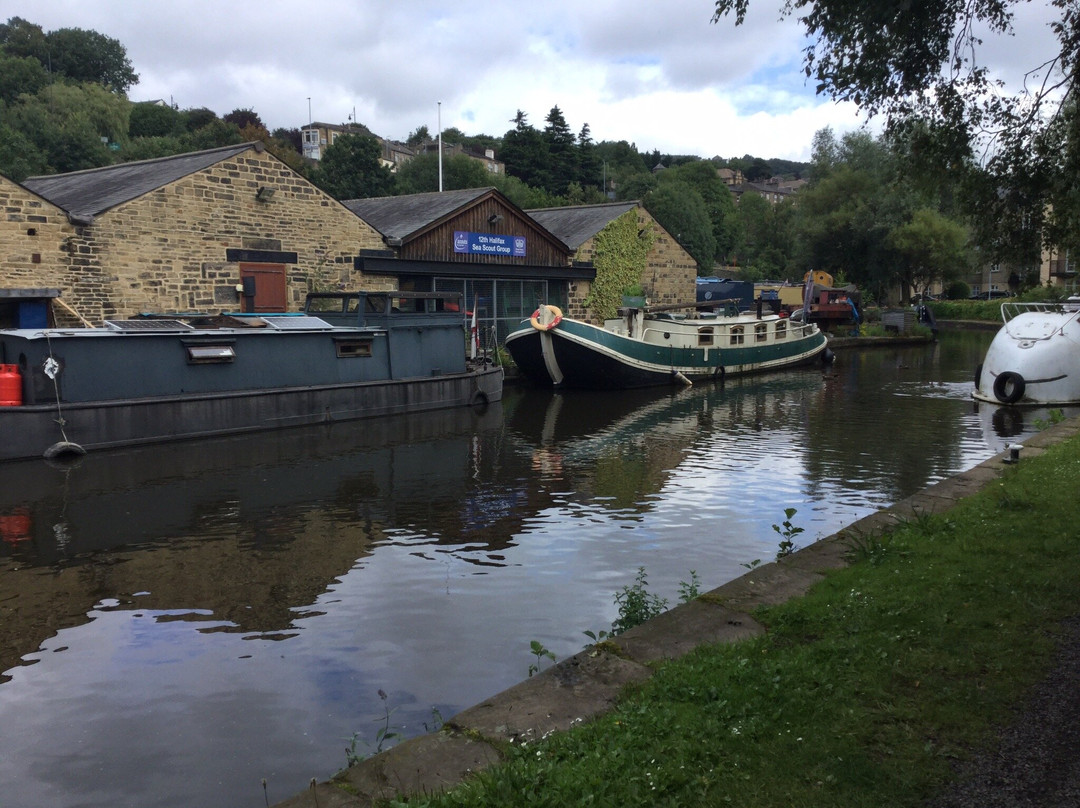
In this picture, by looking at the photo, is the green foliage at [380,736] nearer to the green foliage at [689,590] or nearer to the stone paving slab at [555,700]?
the stone paving slab at [555,700]

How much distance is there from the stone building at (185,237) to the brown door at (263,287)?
0.03 meters

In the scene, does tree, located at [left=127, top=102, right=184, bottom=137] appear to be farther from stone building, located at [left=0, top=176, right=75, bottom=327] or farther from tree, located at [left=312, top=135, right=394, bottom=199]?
stone building, located at [left=0, top=176, right=75, bottom=327]

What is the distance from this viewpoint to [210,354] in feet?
55.7

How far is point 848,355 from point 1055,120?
32161 mm

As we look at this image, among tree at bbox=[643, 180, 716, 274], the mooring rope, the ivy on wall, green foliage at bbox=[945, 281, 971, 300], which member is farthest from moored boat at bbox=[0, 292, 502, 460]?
green foliage at bbox=[945, 281, 971, 300]

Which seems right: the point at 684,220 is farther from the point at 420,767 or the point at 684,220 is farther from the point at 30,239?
the point at 420,767

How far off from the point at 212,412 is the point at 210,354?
3.48 feet

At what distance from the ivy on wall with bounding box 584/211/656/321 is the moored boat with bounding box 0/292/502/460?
12.3 m

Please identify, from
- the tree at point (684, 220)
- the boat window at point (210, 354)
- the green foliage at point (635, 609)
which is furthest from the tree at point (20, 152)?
the green foliage at point (635, 609)

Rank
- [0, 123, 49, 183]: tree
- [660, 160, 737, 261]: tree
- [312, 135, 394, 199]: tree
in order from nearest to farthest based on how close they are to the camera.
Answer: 1. [0, 123, 49, 183]: tree
2. [312, 135, 394, 199]: tree
3. [660, 160, 737, 261]: tree

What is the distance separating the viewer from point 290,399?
18.2 metres

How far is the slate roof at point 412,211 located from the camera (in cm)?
2719

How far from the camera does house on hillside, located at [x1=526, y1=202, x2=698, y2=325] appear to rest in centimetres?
3378

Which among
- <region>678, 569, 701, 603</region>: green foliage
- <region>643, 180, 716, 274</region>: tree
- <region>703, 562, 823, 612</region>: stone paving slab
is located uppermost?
<region>643, 180, 716, 274</region>: tree
